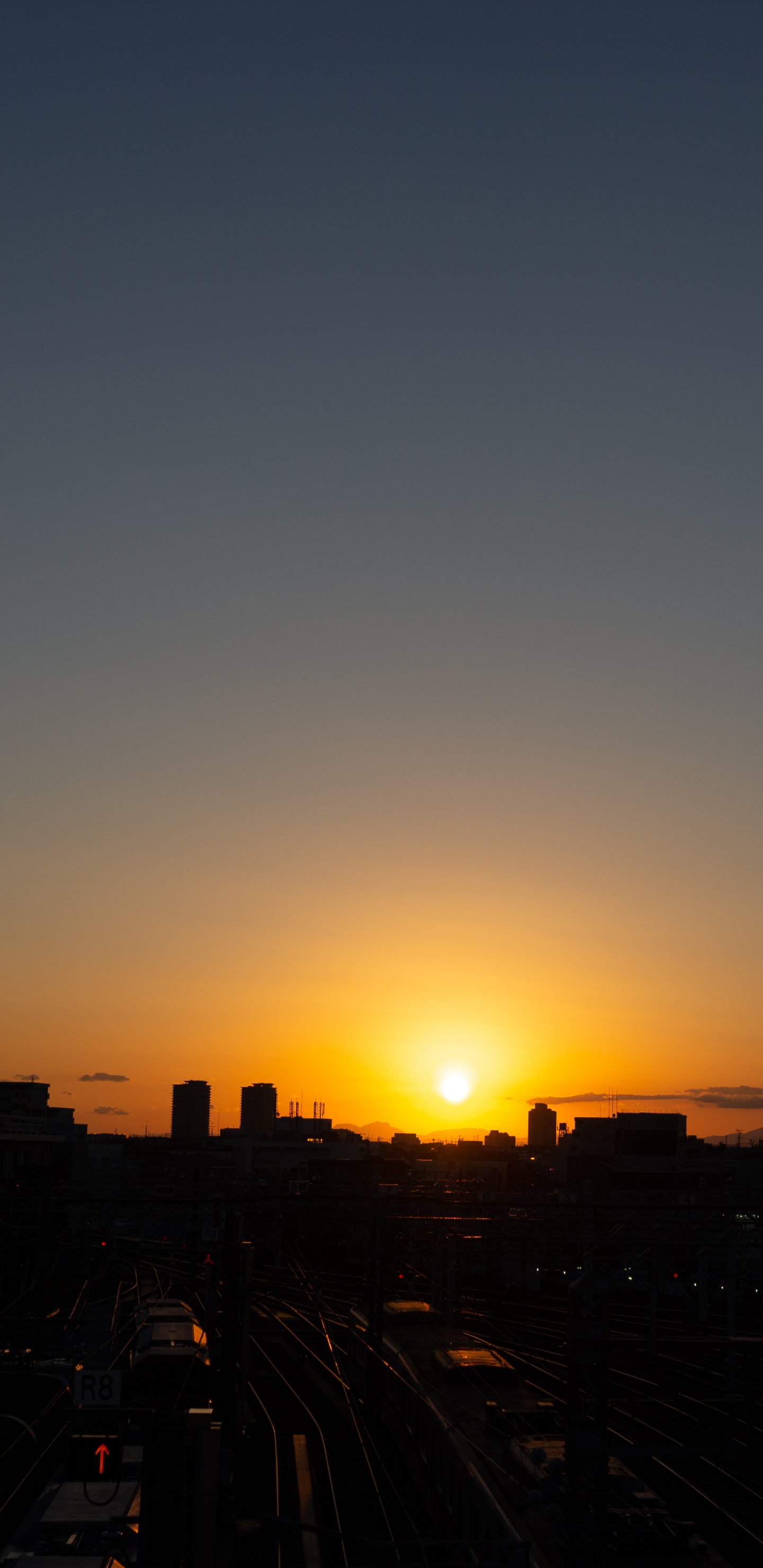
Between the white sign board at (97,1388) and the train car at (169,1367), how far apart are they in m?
14.2

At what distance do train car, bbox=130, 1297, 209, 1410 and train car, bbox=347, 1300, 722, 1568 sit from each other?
5.66 metres

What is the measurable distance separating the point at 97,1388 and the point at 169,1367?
16.9 meters

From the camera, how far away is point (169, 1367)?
105 feet

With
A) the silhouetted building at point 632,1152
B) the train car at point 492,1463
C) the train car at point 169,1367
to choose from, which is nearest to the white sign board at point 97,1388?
the train car at point 492,1463

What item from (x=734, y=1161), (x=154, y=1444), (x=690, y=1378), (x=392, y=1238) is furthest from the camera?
(x=734, y=1161)

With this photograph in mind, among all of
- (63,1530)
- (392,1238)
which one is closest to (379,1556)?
(63,1530)

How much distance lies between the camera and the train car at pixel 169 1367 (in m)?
30.9

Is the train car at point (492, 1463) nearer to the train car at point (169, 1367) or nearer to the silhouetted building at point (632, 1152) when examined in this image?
the train car at point (169, 1367)

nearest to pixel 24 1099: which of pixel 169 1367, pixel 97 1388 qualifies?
pixel 169 1367

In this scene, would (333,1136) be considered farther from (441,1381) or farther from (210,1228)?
(441,1381)

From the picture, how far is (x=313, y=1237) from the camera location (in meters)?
85.5

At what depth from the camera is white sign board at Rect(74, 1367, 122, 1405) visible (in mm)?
16547

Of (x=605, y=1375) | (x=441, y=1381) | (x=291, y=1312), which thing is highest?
(x=605, y=1375)

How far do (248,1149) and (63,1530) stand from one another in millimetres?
141934
